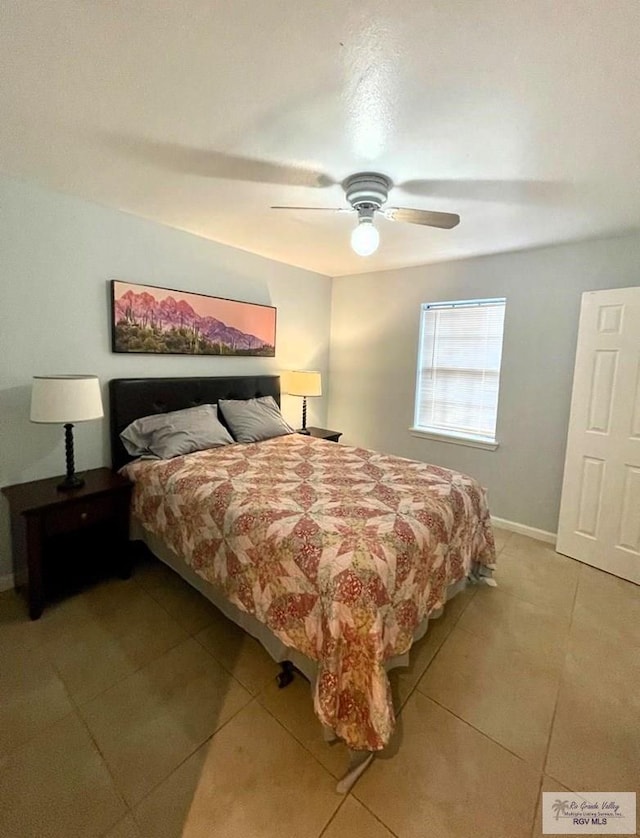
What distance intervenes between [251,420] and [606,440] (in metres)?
2.60

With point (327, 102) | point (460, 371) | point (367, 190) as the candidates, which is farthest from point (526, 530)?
point (327, 102)

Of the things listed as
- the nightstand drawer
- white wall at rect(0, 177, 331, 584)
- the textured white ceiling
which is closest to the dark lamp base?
the nightstand drawer

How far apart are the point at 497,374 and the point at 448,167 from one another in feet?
6.30

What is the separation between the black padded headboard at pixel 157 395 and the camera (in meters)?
2.64

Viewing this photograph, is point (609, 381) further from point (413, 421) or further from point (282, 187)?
point (282, 187)

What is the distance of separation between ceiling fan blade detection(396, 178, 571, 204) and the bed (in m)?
1.60

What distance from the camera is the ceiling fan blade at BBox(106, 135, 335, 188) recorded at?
173cm

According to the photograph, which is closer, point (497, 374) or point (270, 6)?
point (270, 6)

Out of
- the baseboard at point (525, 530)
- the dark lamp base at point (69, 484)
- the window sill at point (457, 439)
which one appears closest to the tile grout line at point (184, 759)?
the dark lamp base at point (69, 484)

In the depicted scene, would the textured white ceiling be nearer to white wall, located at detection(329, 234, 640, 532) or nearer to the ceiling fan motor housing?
the ceiling fan motor housing

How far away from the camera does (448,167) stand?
183cm

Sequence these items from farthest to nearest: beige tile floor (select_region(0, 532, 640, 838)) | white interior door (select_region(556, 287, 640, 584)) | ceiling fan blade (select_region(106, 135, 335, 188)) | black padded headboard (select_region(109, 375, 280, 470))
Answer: black padded headboard (select_region(109, 375, 280, 470))
white interior door (select_region(556, 287, 640, 584))
ceiling fan blade (select_region(106, 135, 335, 188))
beige tile floor (select_region(0, 532, 640, 838))

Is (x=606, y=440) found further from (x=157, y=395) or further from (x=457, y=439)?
(x=157, y=395)

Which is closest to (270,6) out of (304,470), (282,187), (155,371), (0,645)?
(282,187)
